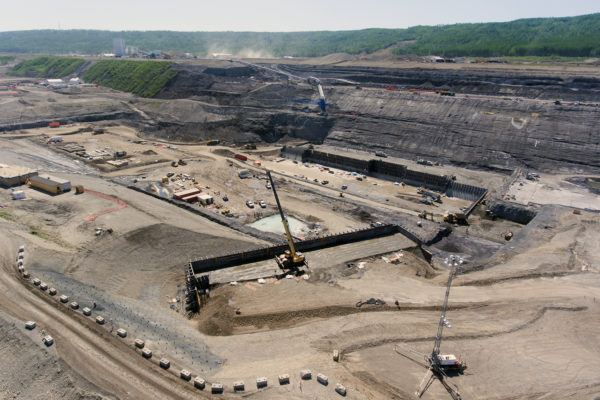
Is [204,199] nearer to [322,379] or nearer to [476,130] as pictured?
[322,379]

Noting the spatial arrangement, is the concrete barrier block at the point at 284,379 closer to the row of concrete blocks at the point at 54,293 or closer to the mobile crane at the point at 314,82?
the row of concrete blocks at the point at 54,293

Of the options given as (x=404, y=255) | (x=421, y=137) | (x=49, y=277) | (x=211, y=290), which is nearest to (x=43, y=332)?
(x=49, y=277)

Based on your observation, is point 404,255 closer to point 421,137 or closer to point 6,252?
point 6,252

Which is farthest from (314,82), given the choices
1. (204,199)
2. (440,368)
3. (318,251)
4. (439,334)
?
(440,368)

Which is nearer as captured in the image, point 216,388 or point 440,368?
point 216,388

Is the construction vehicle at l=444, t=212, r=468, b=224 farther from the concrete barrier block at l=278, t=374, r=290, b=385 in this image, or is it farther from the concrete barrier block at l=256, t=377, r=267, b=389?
the concrete barrier block at l=256, t=377, r=267, b=389

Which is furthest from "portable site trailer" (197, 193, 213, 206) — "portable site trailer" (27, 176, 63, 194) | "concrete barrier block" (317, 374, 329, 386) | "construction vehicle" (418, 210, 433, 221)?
"concrete barrier block" (317, 374, 329, 386)

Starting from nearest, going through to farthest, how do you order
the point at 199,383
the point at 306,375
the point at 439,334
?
the point at 199,383 → the point at 306,375 → the point at 439,334

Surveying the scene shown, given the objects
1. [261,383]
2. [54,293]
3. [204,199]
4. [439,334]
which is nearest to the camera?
[261,383]
